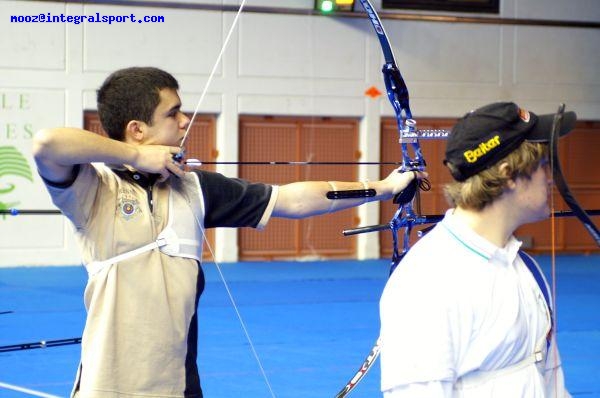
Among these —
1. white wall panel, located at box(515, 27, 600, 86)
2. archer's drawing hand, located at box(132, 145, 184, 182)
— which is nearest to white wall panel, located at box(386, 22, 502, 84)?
white wall panel, located at box(515, 27, 600, 86)

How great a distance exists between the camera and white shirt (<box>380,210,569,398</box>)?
187 centimetres

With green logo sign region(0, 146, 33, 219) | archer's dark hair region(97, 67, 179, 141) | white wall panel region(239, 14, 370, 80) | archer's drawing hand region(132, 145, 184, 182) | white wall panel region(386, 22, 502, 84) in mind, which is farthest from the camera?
white wall panel region(386, 22, 502, 84)

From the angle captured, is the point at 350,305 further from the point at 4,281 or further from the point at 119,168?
the point at 119,168

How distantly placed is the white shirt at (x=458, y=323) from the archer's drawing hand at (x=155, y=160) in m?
0.87

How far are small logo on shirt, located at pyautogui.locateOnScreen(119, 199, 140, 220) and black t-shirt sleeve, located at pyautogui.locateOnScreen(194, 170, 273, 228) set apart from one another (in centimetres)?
22

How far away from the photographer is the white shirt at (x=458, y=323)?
187 cm

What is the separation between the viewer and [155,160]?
2611 mm

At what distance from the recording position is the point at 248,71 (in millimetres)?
12539

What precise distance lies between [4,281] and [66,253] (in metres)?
1.77

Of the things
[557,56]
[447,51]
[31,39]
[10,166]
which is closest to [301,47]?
[447,51]

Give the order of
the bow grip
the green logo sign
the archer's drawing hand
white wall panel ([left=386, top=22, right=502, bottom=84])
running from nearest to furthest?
the archer's drawing hand
the bow grip
the green logo sign
white wall panel ([left=386, top=22, right=502, bottom=84])

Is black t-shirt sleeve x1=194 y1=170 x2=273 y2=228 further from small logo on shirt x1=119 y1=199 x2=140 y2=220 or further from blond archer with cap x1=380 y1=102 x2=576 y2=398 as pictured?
blond archer with cap x1=380 y1=102 x2=576 y2=398

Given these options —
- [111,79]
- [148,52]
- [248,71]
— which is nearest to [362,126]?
[248,71]

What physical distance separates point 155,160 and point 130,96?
9.4 inches
